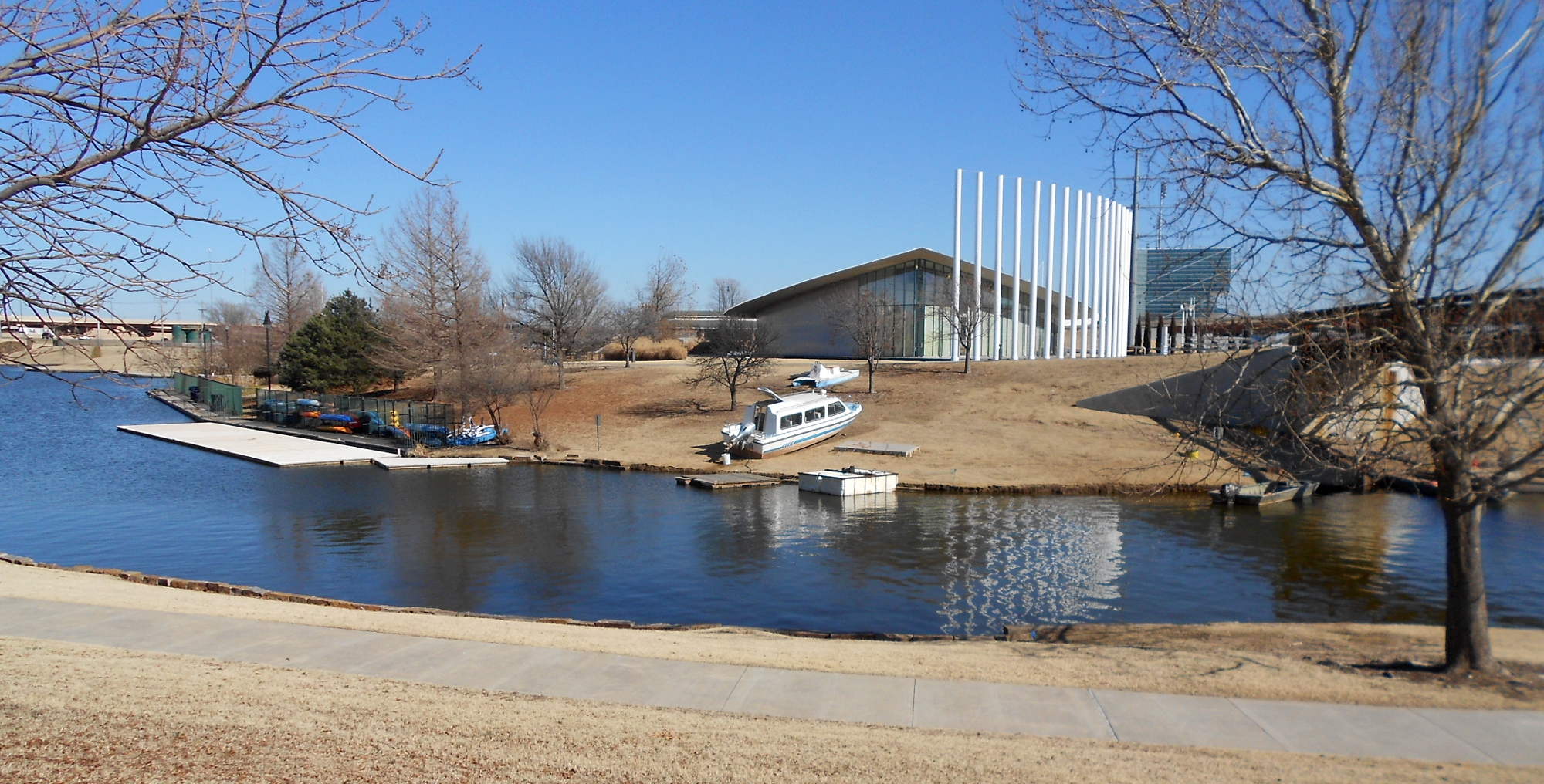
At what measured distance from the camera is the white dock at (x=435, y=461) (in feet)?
125

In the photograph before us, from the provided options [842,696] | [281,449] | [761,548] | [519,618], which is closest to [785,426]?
[761,548]

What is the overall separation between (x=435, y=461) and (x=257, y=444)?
429 inches

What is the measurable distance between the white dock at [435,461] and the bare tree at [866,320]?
20011 mm

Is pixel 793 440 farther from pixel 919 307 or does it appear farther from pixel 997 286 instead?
pixel 919 307

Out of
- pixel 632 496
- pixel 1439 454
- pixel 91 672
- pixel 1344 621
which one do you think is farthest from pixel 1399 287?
pixel 632 496

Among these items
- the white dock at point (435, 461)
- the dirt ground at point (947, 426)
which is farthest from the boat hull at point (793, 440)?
the white dock at point (435, 461)

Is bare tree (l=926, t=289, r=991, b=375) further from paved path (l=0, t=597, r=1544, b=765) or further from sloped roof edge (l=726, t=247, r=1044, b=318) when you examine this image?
paved path (l=0, t=597, r=1544, b=765)

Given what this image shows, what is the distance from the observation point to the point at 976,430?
134 ft

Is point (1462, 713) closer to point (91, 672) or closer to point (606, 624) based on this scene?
point (606, 624)

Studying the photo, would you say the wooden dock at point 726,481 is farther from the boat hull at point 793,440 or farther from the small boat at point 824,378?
the small boat at point 824,378

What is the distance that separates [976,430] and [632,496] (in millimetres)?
16395

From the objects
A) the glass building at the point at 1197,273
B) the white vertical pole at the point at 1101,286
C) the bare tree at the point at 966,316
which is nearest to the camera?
the glass building at the point at 1197,273

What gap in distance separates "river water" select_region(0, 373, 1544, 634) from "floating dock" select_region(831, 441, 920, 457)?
5244mm

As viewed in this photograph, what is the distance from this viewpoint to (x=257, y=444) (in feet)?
144
